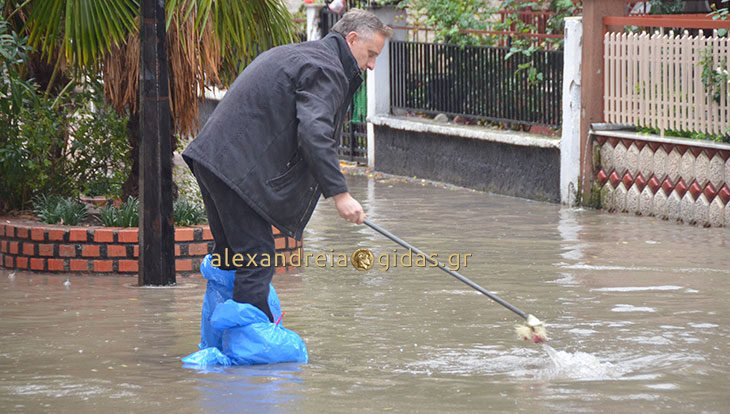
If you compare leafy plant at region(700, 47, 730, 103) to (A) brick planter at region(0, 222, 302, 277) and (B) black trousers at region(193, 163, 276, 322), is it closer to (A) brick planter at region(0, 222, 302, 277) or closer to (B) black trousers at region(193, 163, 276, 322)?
(A) brick planter at region(0, 222, 302, 277)

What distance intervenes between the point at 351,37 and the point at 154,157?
2.34 metres

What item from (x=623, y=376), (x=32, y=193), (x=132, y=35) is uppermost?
(x=132, y=35)

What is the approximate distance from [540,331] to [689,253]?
12.5 ft

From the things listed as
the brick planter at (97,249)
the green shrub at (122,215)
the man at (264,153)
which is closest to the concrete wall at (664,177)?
the brick planter at (97,249)

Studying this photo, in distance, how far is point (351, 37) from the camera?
19.2 ft

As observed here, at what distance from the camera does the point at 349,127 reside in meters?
16.4

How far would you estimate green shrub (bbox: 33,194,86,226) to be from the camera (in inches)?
342

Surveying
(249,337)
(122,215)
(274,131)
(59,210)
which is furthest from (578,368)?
(59,210)

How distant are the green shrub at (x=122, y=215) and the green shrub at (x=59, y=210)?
20 centimetres

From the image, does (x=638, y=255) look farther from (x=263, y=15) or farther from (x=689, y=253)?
(x=263, y=15)

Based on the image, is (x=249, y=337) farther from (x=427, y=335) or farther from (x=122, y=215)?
(x=122, y=215)

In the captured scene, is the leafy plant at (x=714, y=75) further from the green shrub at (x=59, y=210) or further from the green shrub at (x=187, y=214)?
the green shrub at (x=59, y=210)

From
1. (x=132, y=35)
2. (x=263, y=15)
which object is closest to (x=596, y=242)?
(x=263, y=15)

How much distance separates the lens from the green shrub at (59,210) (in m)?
8.70
